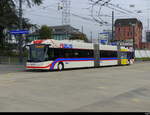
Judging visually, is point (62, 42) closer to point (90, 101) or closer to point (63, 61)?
point (63, 61)

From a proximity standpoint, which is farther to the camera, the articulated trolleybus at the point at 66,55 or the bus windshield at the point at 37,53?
the articulated trolleybus at the point at 66,55

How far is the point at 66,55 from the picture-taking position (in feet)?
78.2

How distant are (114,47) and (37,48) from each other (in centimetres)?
1433

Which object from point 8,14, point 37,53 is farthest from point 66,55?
point 8,14

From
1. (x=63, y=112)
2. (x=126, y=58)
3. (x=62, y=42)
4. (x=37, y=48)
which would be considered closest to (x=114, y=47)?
(x=126, y=58)

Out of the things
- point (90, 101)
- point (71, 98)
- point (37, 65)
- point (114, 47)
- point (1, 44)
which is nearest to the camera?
point (90, 101)

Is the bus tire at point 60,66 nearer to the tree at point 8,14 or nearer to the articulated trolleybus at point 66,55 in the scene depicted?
the articulated trolleybus at point 66,55

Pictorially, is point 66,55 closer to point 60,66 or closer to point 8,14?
point 60,66

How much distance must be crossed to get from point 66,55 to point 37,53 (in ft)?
10.5

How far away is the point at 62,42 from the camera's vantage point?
23781 millimetres

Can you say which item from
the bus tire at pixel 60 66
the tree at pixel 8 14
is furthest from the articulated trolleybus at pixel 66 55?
the tree at pixel 8 14

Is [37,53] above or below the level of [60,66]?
above

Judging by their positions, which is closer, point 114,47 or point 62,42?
point 62,42

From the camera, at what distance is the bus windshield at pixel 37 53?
850 inches
